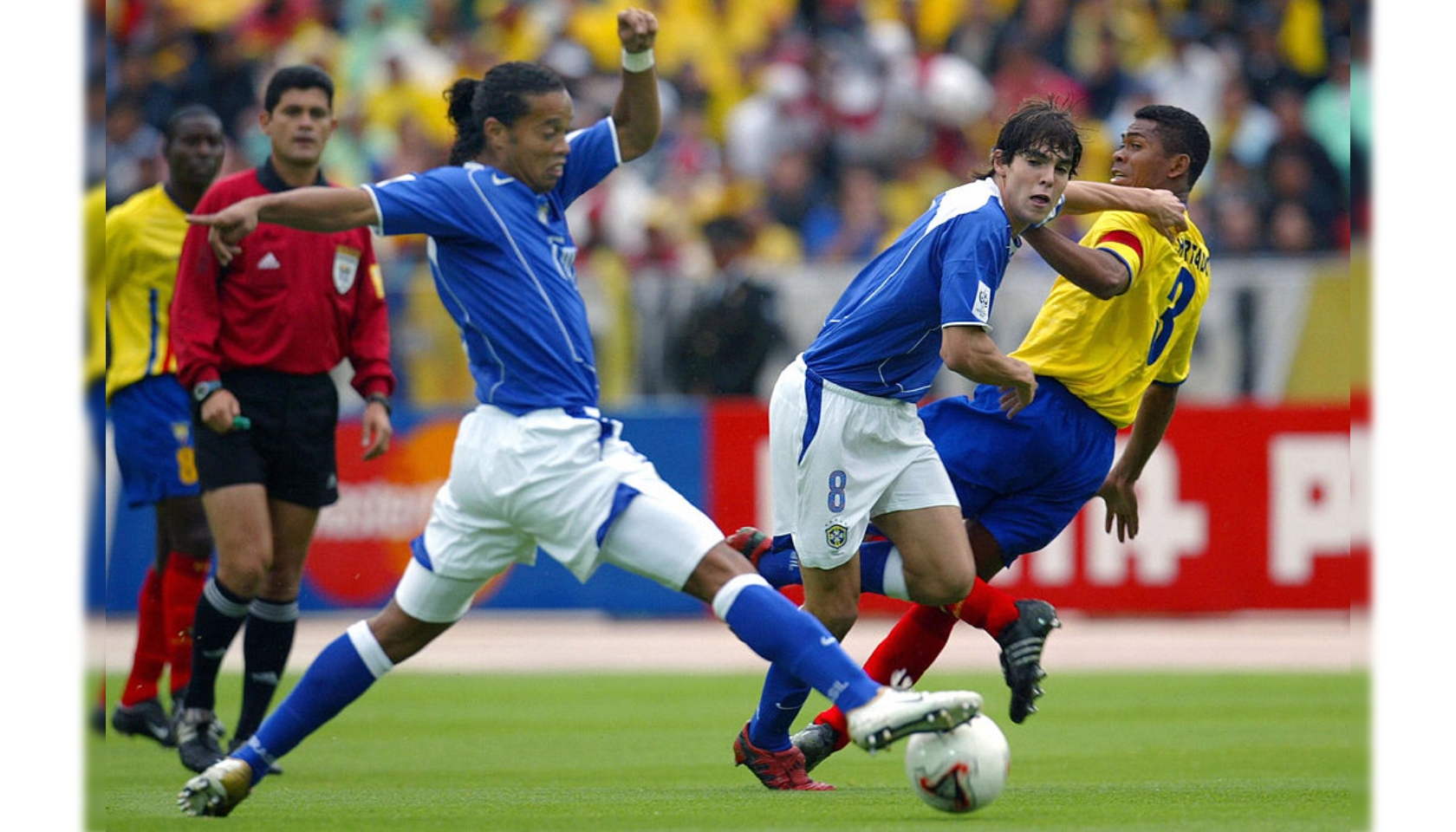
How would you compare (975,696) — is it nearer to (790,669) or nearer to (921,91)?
(790,669)

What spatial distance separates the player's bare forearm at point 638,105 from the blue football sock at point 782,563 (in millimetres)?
1473

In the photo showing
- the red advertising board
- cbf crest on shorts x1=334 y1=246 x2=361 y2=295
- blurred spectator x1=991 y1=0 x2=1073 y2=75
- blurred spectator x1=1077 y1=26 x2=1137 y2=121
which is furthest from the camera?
blurred spectator x1=991 y1=0 x2=1073 y2=75

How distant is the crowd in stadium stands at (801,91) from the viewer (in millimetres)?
16531

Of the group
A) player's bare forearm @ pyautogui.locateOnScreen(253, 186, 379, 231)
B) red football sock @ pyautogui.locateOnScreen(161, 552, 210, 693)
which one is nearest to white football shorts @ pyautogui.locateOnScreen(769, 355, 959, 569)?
player's bare forearm @ pyautogui.locateOnScreen(253, 186, 379, 231)

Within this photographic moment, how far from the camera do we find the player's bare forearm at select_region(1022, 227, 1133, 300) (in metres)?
6.27

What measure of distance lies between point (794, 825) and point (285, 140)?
358cm

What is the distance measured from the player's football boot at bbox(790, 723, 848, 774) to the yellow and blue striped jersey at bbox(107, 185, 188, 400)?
339 centimetres

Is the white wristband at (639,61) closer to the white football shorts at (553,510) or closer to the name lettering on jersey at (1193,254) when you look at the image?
the white football shorts at (553,510)

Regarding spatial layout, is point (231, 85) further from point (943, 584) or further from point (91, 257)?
point (91, 257)

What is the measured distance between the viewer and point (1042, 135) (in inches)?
242

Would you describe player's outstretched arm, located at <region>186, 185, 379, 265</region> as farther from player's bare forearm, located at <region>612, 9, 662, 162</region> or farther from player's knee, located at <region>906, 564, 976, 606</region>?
player's knee, located at <region>906, 564, 976, 606</region>

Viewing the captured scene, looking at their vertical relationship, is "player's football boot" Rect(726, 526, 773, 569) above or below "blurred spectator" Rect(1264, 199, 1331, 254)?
below

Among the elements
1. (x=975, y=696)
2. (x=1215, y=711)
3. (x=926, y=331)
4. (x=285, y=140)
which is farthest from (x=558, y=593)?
(x=975, y=696)

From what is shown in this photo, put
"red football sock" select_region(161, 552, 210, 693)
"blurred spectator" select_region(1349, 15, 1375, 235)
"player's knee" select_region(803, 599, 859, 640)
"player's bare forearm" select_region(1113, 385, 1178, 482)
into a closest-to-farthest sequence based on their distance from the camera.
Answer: "blurred spectator" select_region(1349, 15, 1375, 235)
"player's knee" select_region(803, 599, 859, 640)
"player's bare forearm" select_region(1113, 385, 1178, 482)
"red football sock" select_region(161, 552, 210, 693)
